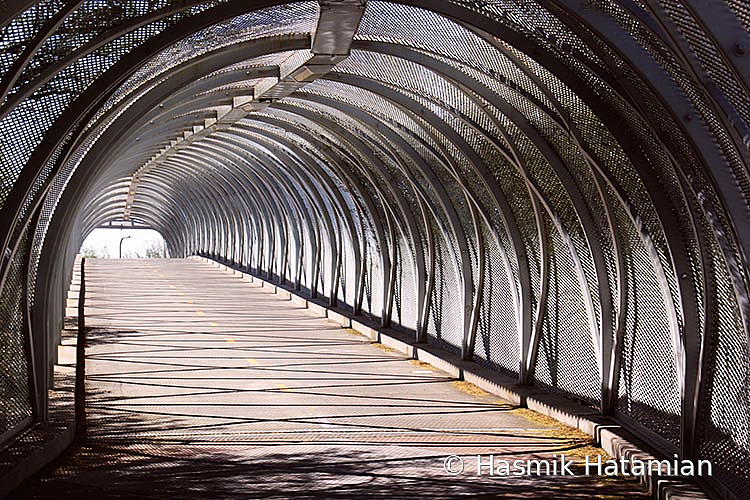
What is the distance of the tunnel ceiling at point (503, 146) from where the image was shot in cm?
746

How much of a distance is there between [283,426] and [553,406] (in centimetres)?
325

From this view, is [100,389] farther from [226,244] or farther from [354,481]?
[226,244]

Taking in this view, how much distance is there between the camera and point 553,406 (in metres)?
12.2

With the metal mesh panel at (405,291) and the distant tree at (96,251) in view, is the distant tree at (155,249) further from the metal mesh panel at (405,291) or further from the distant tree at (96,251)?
the metal mesh panel at (405,291)

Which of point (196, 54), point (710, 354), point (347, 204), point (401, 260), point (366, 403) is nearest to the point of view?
point (710, 354)

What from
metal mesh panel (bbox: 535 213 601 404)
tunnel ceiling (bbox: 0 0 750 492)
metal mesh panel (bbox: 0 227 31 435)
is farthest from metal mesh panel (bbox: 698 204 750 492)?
metal mesh panel (bbox: 0 227 31 435)

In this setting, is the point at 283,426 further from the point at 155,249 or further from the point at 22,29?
the point at 155,249

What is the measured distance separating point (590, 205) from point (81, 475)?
20.3 ft

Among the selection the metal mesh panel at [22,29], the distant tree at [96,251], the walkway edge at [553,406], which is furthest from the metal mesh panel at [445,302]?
the distant tree at [96,251]

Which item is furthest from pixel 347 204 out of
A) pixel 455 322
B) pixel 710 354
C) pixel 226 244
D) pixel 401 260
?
pixel 226 244

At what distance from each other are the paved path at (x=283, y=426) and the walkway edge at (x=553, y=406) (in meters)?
0.18

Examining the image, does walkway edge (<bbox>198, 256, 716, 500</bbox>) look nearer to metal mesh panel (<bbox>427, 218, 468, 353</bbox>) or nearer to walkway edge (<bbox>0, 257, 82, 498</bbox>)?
metal mesh panel (<bbox>427, 218, 468, 353</bbox>)

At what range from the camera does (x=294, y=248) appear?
1115 inches

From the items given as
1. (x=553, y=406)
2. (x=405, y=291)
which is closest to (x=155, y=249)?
(x=405, y=291)
